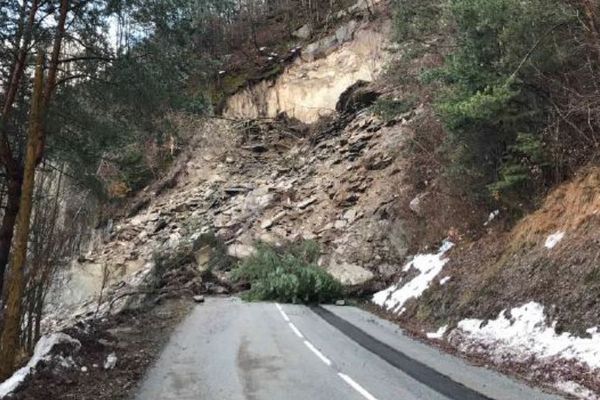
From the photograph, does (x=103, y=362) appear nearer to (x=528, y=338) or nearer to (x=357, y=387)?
(x=357, y=387)

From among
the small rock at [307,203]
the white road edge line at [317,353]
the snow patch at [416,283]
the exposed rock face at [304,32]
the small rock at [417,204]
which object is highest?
the exposed rock face at [304,32]

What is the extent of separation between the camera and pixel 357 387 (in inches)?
322

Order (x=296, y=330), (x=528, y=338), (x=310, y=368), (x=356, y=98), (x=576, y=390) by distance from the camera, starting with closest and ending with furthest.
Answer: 1. (x=576, y=390)
2. (x=310, y=368)
3. (x=528, y=338)
4. (x=296, y=330)
5. (x=356, y=98)

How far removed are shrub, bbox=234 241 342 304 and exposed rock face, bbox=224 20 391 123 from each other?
610 inches

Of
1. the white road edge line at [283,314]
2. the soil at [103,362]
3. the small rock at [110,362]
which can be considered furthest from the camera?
the white road edge line at [283,314]

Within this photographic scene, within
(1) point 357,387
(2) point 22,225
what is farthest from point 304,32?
(1) point 357,387

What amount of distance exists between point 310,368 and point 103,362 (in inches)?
143

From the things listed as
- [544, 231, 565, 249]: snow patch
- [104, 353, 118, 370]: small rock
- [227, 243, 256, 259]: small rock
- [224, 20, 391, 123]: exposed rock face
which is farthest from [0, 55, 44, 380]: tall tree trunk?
[224, 20, 391, 123]: exposed rock face

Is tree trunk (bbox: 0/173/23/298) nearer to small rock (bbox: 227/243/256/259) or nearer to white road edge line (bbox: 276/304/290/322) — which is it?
white road edge line (bbox: 276/304/290/322)

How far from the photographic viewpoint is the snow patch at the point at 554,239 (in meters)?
11.9

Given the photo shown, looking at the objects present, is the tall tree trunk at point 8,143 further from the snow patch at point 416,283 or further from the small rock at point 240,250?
the small rock at point 240,250

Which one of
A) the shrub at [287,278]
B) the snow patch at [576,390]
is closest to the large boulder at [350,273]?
the shrub at [287,278]

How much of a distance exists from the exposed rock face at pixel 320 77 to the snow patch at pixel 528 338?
2656 cm

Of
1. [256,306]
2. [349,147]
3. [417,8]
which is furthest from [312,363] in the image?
[349,147]
